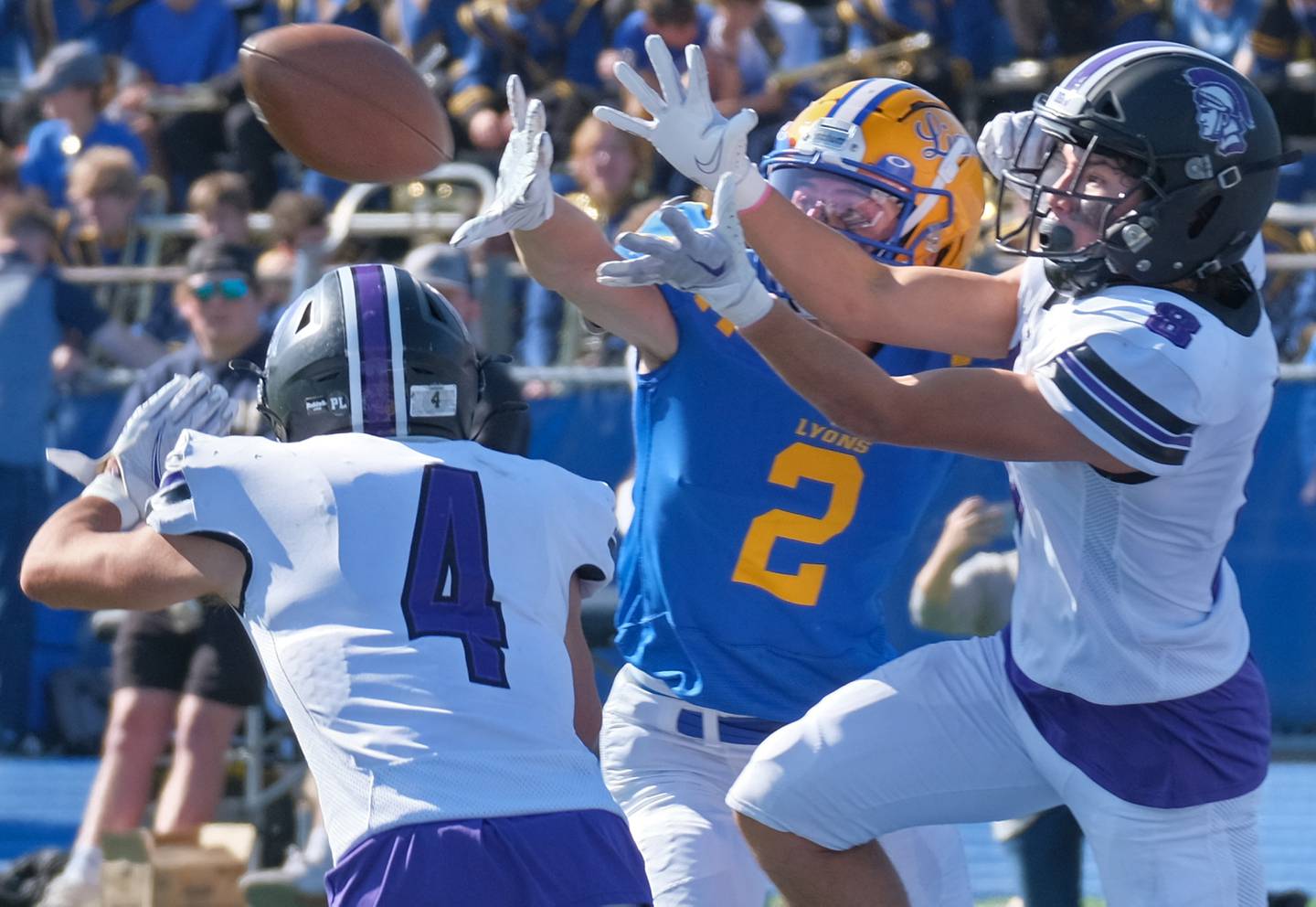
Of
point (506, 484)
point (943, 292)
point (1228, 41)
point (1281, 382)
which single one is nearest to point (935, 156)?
point (943, 292)

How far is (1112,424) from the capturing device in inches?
111

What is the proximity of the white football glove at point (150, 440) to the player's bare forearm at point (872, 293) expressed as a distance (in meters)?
0.93

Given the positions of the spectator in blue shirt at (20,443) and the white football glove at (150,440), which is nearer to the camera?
the white football glove at (150,440)

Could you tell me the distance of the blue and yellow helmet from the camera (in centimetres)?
357

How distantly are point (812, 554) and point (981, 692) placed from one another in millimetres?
505

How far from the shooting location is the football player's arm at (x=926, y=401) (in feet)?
9.39

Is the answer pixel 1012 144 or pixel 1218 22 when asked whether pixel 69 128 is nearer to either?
pixel 1218 22

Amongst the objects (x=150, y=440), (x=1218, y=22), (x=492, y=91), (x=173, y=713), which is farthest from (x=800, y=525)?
(x=492, y=91)

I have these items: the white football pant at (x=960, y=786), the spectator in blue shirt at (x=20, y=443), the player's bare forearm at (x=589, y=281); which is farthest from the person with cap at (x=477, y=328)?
the white football pant at (x=960, y=786)

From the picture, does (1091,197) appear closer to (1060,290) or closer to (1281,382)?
(1060,290)

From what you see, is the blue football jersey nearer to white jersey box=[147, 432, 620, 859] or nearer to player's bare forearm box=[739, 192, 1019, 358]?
player's bare forearm box=[739, 192, 1019, 358]

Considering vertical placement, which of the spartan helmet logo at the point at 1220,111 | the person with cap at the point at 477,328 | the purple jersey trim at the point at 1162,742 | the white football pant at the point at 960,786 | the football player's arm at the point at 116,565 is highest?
the spartan helmet logo at the point at 1220,111

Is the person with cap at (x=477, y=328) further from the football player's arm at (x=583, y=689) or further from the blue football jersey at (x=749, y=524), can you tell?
the football player's arm at (x=583, y=689)

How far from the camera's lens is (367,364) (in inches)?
109
